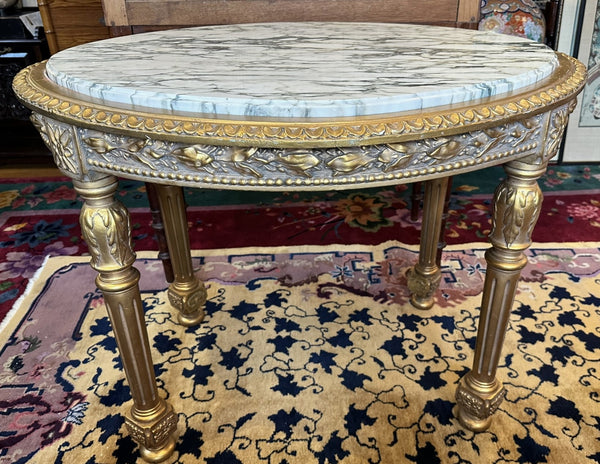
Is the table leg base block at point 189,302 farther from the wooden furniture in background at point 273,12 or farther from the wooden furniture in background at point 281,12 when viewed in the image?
the wooden furniture in background at point 281,12

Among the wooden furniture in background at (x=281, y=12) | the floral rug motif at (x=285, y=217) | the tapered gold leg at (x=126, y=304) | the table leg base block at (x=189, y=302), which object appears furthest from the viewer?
the floral rug motif at (x=285, y=217)

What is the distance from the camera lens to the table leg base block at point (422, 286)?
137cm

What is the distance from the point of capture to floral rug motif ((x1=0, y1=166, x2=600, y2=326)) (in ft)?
5.85

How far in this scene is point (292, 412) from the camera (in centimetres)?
109

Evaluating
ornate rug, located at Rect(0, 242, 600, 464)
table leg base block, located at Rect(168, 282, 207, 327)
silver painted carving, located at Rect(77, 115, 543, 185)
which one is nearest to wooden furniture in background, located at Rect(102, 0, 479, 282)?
table leg base block, located at Rect(168, 282, 207, 327)

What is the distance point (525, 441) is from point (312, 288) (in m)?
0.71

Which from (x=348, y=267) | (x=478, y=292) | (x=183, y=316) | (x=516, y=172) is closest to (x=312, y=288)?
(x=348, y=267)

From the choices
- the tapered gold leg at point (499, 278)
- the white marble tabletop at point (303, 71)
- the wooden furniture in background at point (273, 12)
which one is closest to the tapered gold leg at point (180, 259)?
the wooden furniture in background at point (273, 12)

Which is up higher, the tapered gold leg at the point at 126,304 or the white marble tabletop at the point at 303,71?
the white marble tabletop at the point at 303,71

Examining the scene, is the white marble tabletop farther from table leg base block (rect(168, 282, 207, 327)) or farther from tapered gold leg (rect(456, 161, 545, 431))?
table leg base block (rect(168, 282, 207, 327))

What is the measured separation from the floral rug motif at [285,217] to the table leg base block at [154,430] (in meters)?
0.78

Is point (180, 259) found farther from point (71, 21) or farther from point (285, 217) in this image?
point (71, 21)

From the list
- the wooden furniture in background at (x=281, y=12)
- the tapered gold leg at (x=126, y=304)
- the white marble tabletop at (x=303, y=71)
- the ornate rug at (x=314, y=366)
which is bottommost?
the ornate rug at (x=314, y=366)

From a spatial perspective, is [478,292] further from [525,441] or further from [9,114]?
[9,114]
